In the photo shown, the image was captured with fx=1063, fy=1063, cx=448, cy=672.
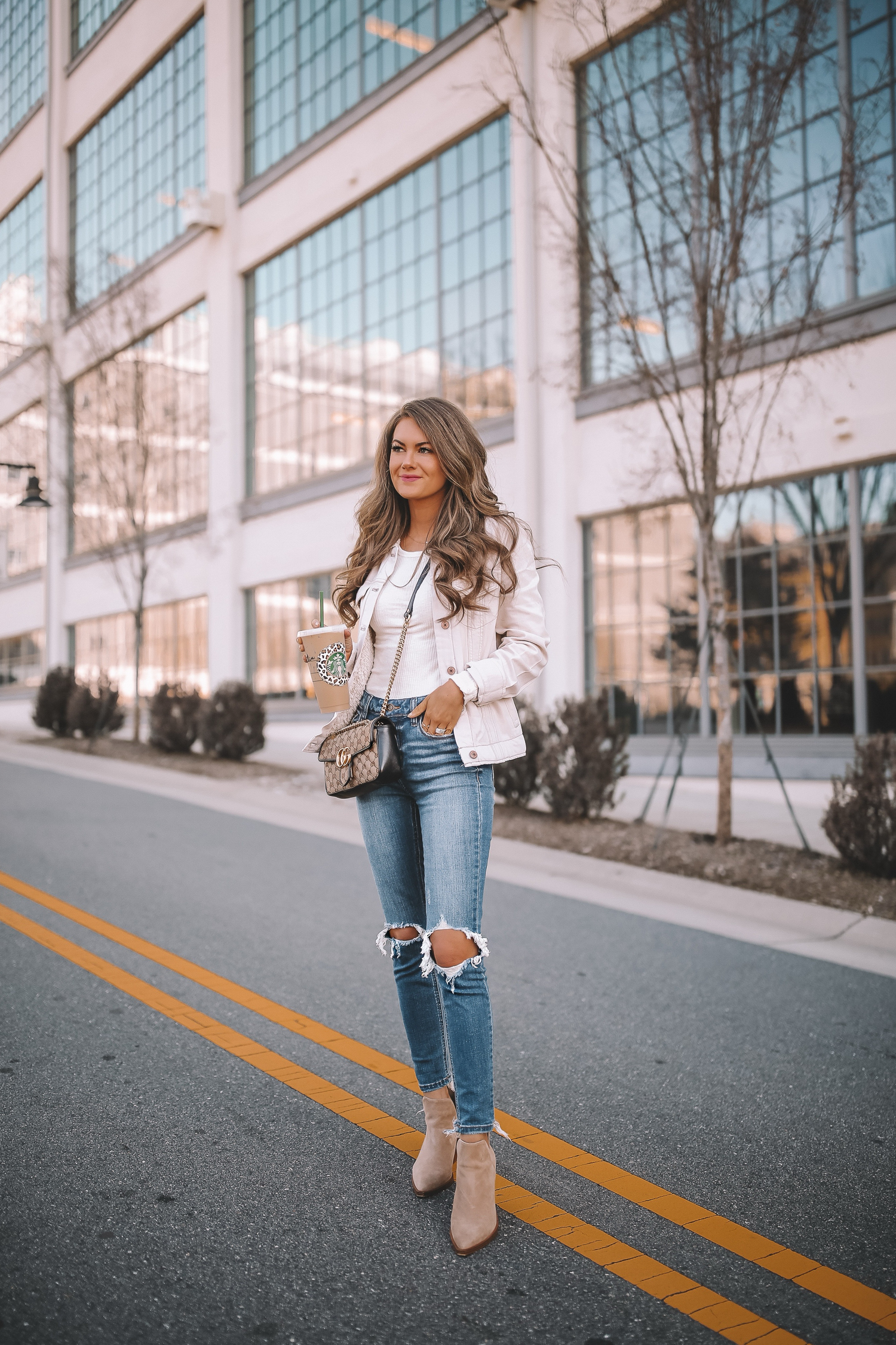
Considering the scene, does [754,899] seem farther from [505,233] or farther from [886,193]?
[505,233]

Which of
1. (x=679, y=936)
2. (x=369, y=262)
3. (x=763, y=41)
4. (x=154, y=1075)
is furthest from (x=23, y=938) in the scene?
(x=369, y=262)

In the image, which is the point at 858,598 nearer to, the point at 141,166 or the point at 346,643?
the point at 346,643

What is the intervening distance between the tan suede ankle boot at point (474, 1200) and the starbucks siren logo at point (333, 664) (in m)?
1.27

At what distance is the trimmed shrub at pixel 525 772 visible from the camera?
1012 centimetres

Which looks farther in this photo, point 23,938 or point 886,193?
point 886,193

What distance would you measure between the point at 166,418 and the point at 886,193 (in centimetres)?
1199

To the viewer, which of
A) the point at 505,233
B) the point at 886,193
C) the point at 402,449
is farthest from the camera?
the point at 505,233

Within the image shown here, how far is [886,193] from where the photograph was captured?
12008 millimetres

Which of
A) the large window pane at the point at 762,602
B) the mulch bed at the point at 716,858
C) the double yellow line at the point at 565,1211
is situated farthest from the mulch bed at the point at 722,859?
the double yellow line at the point at 565,1211

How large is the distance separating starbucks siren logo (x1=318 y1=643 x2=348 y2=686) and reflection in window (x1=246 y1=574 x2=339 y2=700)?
17.8m

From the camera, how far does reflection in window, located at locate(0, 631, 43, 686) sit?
32.8m

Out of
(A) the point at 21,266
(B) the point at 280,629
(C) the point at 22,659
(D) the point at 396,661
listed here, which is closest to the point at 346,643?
(D) the point at 396,661

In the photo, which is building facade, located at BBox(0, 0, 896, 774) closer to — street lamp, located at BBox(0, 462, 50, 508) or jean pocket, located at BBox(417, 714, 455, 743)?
street lamp, located at BBox(0, 462, 50, 508)

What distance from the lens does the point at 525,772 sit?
10164mm
